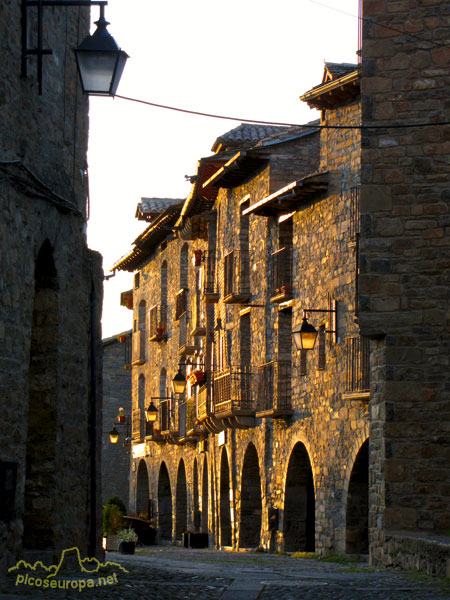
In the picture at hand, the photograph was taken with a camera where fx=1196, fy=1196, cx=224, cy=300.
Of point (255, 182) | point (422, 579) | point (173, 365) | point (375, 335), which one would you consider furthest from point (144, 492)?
point (422, 579)

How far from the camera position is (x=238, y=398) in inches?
1025

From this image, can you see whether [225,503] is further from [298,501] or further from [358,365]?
[358,365]

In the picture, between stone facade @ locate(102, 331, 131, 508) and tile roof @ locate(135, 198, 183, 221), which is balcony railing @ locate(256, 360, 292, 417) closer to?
tile roof @ locate(135, 198, 183, 221)

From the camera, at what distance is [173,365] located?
37031 millimetres

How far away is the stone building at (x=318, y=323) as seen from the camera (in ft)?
47.9

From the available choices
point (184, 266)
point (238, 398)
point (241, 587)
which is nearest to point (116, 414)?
point (184, 266)

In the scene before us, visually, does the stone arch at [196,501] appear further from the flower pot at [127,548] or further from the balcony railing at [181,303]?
the flower pot at [127,548]

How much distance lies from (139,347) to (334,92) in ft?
68.8

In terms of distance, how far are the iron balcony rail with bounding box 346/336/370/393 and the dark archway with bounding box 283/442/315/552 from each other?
12.5ft

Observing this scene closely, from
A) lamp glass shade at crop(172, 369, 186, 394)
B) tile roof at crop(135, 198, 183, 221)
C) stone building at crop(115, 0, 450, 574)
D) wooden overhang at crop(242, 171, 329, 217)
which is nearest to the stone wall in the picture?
stone building at crop(115, 0, 450, 574)

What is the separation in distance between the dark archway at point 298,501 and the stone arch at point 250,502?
3.08 m

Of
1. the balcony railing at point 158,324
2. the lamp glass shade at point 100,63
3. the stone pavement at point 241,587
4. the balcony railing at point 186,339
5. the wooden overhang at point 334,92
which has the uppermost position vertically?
the wooden overhang at point 334,92

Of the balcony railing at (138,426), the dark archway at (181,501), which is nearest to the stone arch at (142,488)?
the balcony railing at (138,426)

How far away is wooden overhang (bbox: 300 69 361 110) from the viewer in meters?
21.4
